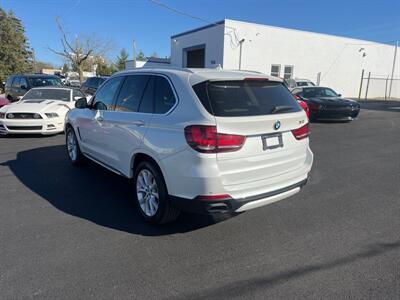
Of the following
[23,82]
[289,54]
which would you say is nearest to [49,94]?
[23,82]

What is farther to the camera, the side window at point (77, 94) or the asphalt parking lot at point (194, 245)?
the side window at point (77, 94)

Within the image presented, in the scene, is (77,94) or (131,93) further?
(77,94)

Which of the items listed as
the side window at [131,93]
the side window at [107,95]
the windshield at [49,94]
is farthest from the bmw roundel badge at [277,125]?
the windshield at [49,94]

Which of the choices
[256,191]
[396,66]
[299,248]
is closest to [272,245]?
[299,248]

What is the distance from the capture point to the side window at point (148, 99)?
11.9ft

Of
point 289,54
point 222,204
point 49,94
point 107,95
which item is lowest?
point 222,204

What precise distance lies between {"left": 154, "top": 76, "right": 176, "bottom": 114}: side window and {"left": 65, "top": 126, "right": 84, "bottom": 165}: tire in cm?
282

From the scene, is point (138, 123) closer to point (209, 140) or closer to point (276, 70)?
point (209, 140)

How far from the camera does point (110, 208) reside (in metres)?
4.11

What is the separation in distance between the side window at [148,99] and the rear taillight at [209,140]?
87 centimetres

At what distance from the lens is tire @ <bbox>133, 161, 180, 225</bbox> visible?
3387mm

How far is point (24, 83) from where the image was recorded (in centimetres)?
1397

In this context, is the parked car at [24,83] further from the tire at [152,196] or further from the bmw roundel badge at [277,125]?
the bmw roundel badge at [277,125]

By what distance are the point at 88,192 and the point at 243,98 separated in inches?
110
